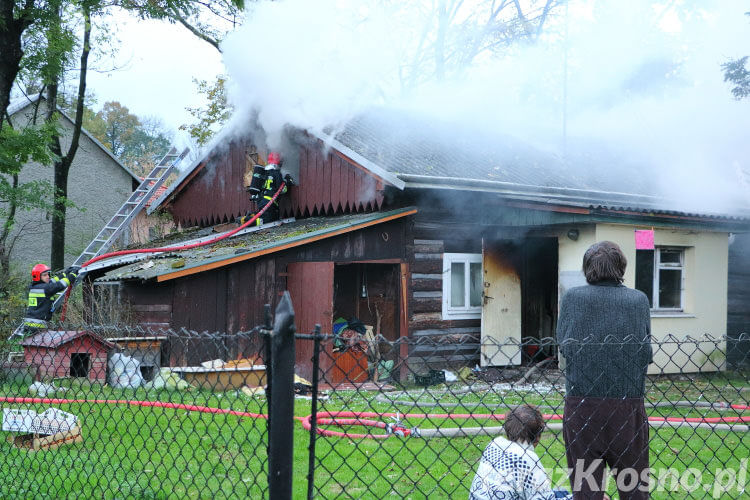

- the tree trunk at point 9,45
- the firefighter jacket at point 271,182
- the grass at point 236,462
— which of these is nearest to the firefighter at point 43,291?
the tree trunk at point 9,45

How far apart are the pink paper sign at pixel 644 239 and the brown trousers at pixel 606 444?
354 inches

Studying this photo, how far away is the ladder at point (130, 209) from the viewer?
1655 centimetres

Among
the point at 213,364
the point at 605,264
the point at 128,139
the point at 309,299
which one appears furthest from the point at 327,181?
the point at 128,139

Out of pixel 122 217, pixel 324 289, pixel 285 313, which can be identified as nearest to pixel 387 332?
pixel 324 289

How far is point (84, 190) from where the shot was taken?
32344 millimetres

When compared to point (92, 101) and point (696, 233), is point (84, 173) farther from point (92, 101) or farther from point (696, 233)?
point (696, 233)

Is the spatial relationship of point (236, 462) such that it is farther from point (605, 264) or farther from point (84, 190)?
point (84, 190)

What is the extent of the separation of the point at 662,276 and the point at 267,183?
782 cm

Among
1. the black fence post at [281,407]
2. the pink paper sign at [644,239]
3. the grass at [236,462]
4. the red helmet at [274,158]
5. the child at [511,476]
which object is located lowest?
the grass at [236,462]

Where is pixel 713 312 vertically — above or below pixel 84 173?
below

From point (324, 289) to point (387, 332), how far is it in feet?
7.81

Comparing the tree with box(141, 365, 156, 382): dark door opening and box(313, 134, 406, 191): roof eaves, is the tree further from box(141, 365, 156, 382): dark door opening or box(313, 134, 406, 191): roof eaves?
box(141, 365, 156, 382): dark door opening

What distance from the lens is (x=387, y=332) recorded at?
13.3 meters

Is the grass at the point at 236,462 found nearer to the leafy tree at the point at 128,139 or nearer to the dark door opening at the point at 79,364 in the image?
the dark door opening at the point at 79,364
